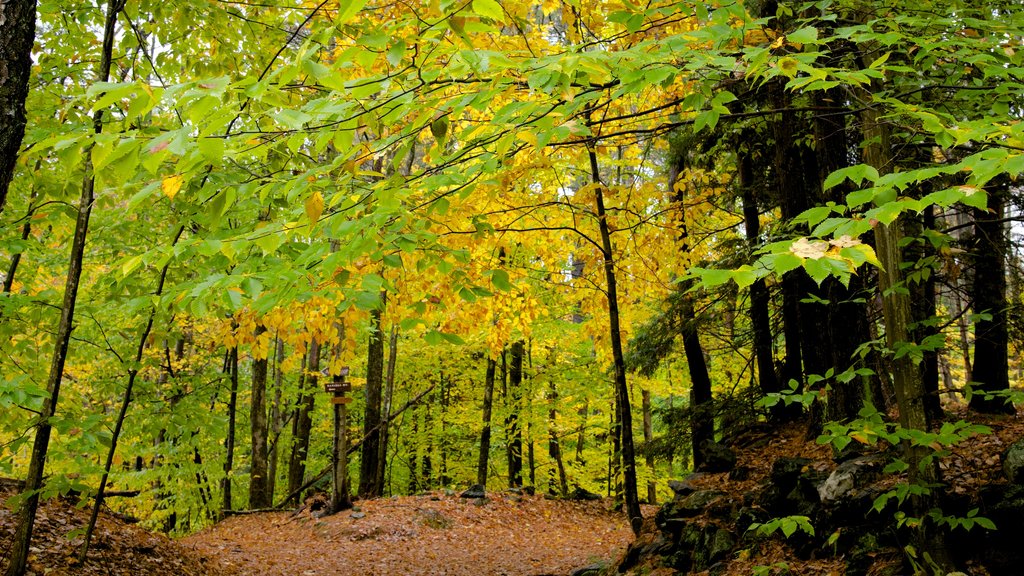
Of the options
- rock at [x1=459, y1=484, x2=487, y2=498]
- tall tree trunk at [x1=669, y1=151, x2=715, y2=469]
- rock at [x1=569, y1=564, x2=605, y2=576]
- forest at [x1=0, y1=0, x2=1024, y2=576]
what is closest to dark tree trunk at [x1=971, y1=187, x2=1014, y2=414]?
forest at [x1=0, y1=0, x2=1024, y2=576]

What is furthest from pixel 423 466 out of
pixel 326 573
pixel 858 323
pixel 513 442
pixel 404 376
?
pixel 858 323

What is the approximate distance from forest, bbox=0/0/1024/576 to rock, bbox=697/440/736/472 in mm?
35

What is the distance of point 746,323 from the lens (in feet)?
35.6

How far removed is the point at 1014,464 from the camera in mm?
3842

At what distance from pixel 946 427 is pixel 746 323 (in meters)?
7.97

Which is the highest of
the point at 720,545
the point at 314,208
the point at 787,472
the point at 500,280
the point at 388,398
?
the point at 314,208

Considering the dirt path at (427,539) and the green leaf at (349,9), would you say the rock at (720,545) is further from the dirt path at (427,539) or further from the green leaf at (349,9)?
the green leaf at (349,9)

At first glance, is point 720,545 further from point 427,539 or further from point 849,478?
point 427,539

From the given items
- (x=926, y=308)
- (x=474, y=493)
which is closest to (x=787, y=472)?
(x=926, y=308)

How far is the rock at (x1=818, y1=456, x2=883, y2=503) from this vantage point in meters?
4.61

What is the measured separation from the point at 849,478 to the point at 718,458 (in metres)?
2.65

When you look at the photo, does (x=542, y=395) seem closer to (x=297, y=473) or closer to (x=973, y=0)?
(x=297, y=473)

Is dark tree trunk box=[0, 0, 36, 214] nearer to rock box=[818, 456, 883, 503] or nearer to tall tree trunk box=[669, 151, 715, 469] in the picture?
rock box=[818, 456, 883, 503]

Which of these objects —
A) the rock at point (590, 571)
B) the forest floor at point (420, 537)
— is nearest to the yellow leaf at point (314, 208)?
the forest floor at point (420, 537)
